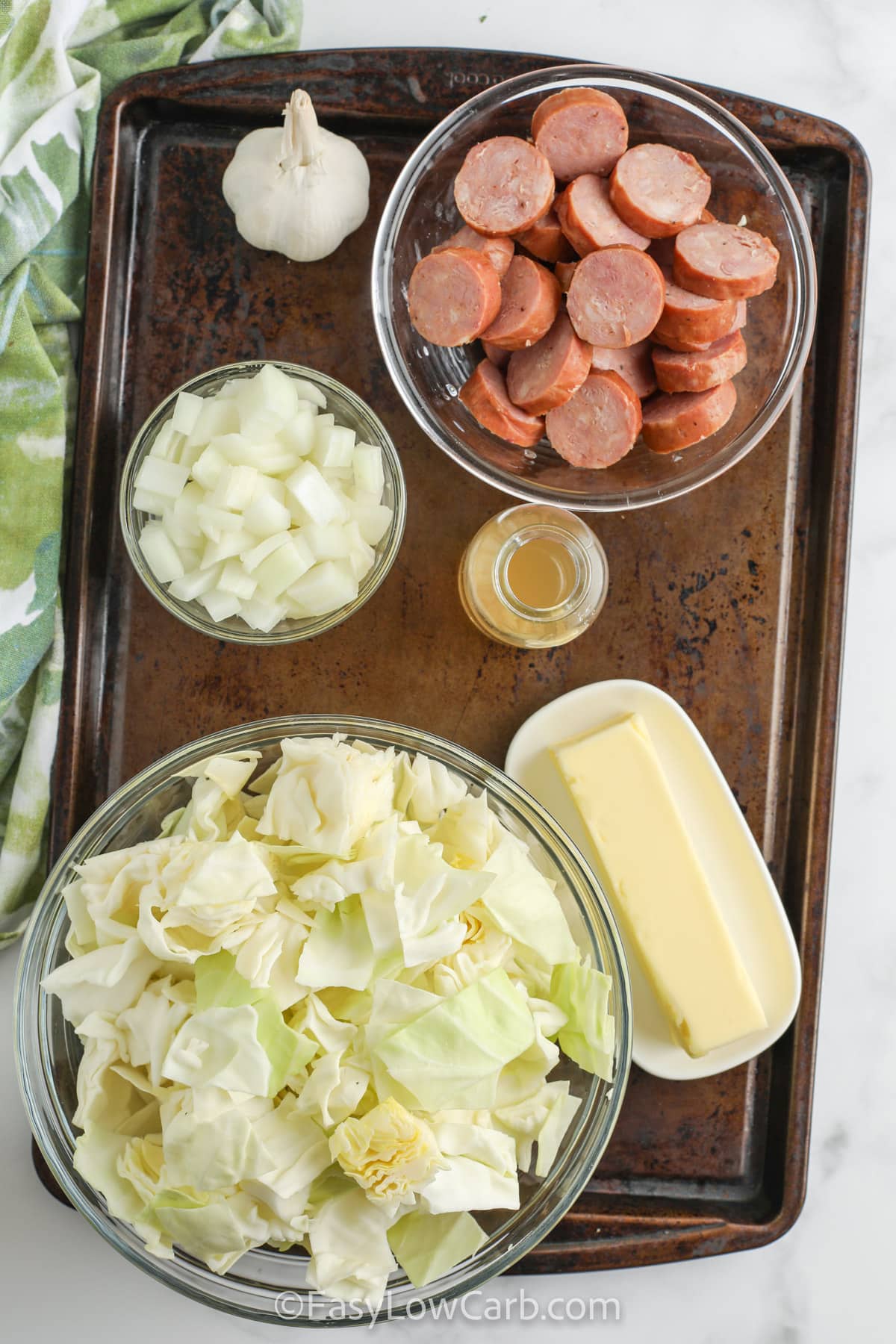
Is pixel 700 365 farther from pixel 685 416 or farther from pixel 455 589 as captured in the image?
pixel 455 589

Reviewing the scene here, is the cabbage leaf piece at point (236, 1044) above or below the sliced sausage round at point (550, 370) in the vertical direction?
below

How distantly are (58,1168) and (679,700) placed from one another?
94 centimetres

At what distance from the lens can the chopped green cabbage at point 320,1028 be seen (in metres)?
0.99

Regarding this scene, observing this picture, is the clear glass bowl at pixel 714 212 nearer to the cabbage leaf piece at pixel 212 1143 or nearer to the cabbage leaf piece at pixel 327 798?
the cabbage leaf piece at pixel 327 798

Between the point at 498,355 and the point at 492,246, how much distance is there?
12cm

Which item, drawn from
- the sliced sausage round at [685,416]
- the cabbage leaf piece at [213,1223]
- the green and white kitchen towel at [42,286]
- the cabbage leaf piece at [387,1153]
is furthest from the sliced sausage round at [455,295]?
the cabbage leaf piece at [213,1223]

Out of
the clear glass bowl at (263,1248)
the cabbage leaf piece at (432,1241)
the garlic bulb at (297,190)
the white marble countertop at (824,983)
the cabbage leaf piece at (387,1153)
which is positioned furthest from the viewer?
the white marble countertop at (824,983)

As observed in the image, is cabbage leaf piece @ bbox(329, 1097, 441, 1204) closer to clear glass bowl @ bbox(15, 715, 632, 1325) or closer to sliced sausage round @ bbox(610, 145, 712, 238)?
clear glass bowl @ bbox(15, 715, 632, 1325)

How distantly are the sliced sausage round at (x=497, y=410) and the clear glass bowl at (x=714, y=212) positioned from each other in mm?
43

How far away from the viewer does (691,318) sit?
1208 millimetres

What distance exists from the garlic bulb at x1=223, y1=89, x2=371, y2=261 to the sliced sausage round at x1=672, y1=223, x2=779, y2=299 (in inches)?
16.8

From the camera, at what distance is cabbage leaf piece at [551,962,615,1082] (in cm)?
112

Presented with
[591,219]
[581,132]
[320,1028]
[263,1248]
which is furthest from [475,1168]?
[581,132]

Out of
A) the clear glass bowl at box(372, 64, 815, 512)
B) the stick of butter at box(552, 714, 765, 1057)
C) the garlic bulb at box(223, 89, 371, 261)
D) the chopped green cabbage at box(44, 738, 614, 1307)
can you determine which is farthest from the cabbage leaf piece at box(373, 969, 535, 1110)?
the garlic bulb at box(223, 89, 371, 261)
